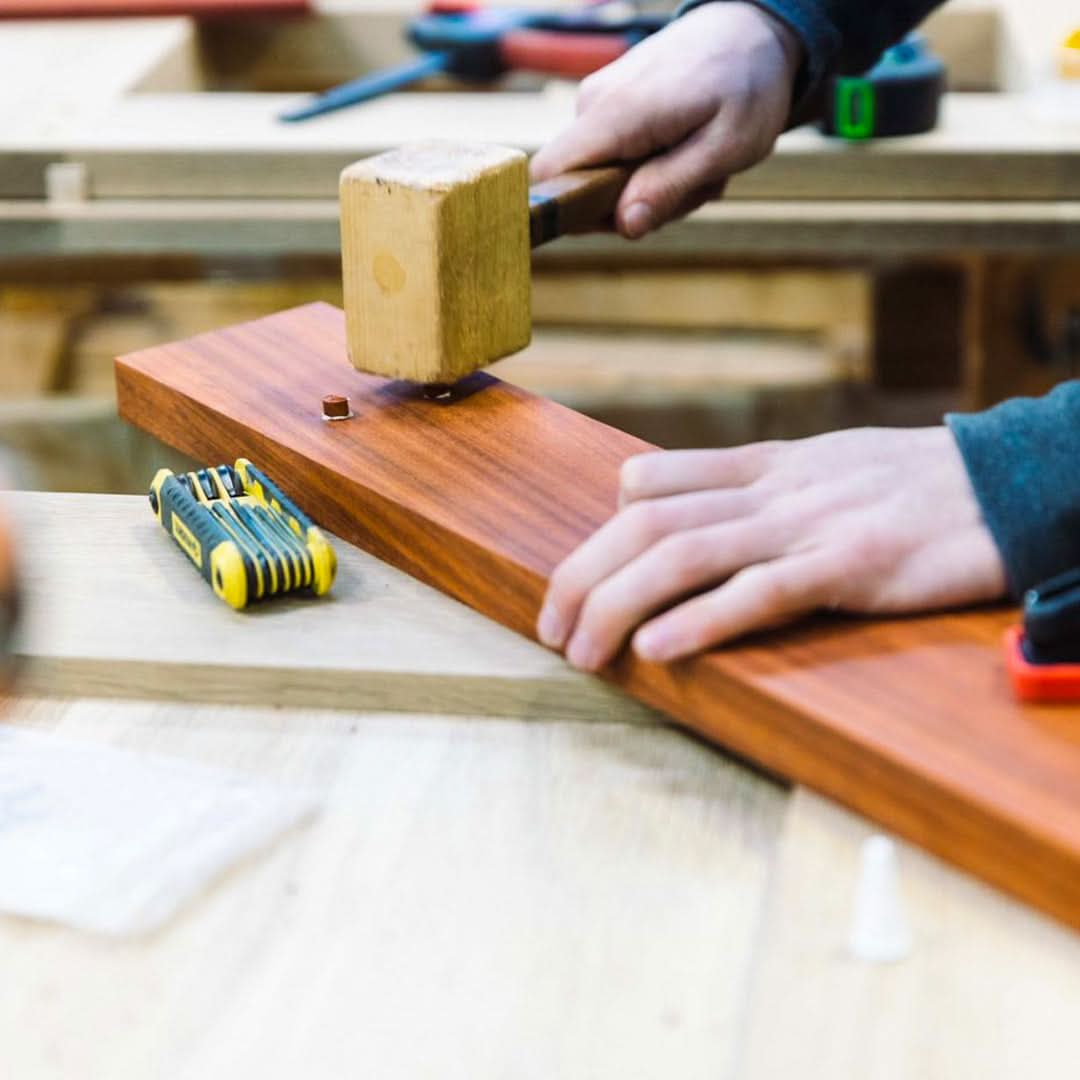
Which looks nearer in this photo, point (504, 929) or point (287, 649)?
point (504, 929)

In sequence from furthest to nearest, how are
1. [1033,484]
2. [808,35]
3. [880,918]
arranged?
[808,35] < [1033,484] < [880,918]

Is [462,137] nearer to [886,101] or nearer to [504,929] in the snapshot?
[886,101]

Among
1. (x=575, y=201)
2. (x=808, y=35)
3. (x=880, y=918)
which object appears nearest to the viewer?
(x=880, y=918)

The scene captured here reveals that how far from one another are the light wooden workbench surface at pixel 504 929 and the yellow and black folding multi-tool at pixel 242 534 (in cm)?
4

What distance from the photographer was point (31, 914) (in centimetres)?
66

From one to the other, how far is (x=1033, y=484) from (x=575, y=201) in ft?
1.60

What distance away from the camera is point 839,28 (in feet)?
4.32

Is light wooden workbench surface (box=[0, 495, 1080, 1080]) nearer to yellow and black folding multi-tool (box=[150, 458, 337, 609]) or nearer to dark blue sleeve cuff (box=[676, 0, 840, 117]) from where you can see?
yellow and black folding multi-tool (box=[150, 458, 337, 609])

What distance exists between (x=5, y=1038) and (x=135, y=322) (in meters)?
1.50

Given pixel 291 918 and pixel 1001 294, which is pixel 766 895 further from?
pixel 1001 294

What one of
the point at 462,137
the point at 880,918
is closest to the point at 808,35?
the point at 462,137

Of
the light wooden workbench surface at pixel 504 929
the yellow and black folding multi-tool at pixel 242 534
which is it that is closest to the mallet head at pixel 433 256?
the yellow and black folding multi-tool at pixel 242 534

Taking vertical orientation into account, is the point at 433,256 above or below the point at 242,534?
above

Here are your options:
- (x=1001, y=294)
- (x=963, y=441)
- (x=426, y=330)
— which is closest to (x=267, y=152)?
(x=426, y=330)
